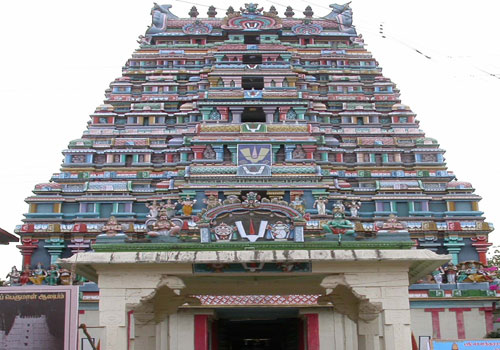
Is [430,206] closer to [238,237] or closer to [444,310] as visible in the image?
[444,310]

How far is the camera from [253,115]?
109ft

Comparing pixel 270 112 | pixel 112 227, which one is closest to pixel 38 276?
pixel 112 227

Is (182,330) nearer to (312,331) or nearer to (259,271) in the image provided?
(312,331)

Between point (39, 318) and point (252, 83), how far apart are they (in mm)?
23846

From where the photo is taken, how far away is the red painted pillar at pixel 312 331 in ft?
72.5

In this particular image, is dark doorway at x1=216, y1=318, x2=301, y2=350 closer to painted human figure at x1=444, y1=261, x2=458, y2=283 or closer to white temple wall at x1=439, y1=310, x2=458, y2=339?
white temple wall at x1=439, y1=310, x2=458, y2=339

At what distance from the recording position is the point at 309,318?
73.3 ft

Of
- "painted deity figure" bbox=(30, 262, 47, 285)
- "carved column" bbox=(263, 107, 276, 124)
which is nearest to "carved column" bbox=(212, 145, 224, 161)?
"carved column" bbox=(263, 107, 276, 124)

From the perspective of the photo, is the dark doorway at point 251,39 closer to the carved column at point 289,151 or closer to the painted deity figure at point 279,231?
the carved column at point 289,151

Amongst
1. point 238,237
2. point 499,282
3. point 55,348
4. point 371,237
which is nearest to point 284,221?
point 238,237

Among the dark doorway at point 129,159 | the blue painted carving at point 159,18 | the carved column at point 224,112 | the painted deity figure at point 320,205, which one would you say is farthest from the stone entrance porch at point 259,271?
the blue painted carving at point 159,18

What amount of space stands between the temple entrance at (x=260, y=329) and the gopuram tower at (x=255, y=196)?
196mm

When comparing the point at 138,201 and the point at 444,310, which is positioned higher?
the point at 138,201

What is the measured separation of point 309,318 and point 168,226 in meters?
9.28
